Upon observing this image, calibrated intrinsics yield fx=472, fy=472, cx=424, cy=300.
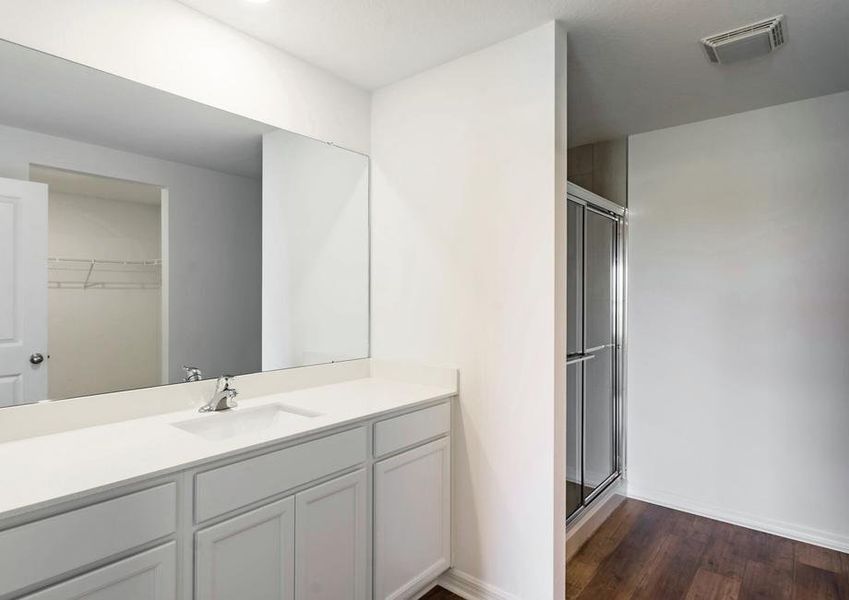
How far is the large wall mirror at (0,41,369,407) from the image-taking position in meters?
1.48

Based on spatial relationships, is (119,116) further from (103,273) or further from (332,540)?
(332,540)

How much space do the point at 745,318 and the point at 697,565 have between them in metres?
1.37

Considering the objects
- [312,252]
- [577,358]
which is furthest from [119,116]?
[577,358]

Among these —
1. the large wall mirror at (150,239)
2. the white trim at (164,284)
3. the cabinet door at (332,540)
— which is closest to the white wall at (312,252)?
the large wall mirror at (150,239)

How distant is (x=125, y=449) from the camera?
135cm

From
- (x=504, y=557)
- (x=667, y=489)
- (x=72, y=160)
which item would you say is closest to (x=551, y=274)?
(x=504, y=557)

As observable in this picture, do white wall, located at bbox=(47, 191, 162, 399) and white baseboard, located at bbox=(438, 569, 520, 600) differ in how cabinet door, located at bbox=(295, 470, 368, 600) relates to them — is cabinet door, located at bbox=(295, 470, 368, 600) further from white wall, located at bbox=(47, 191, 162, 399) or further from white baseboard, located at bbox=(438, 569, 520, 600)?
white wall, located at bbox=(47, 191, 162, 399)

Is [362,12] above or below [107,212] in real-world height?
above

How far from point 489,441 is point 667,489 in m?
1.68

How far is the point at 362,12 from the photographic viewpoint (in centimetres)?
179

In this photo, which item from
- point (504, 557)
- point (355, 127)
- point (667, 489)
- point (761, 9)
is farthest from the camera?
point (667, 489)

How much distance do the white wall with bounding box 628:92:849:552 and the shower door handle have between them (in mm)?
585

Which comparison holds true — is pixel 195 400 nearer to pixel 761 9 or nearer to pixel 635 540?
pixel 635 540

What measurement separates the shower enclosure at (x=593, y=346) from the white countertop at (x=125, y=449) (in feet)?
3.65
